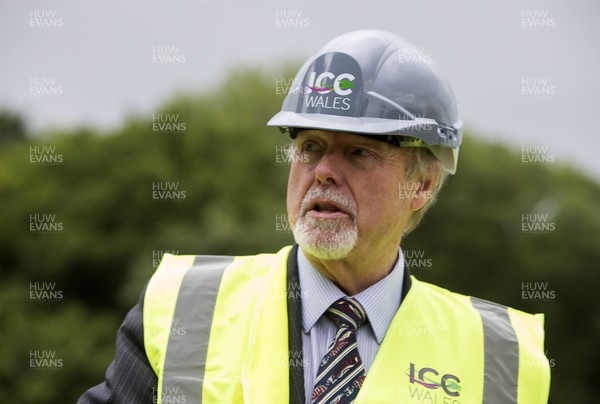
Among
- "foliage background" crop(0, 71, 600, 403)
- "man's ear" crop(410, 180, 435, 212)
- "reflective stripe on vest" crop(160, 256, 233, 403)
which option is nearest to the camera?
"reflective stripe on vest" crop(160, 256, 233, 403)

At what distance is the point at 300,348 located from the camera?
2.90m

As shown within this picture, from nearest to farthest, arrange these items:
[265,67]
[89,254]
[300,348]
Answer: [300,348]
[89,254]
[265,67]

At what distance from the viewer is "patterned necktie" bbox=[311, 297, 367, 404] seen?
2840 millimetres

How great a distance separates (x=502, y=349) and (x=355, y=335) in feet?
1.75

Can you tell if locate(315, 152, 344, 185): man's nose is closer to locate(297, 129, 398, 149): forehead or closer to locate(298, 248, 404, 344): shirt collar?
locate(297, 129, 398, 149): forehead

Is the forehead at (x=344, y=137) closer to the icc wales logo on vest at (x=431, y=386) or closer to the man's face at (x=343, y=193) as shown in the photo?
the man's face at (x=343, y=193)

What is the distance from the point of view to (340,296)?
307cm

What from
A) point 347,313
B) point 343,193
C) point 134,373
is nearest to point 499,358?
point 347,313

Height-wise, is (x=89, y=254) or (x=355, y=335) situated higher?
(x=355, y=335)

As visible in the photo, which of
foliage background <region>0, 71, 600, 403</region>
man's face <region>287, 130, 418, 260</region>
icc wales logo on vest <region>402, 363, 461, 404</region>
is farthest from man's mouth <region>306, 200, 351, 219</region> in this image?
foliage background <region>0, 71, 600, 403</region>

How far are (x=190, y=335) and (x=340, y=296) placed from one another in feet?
1.74

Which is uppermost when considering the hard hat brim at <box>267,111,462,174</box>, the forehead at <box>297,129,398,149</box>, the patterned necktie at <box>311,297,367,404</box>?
the hard hat brim at <box>267,111,462,174</box>

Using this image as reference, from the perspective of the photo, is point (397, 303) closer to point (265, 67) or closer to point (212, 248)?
point (212, 248)

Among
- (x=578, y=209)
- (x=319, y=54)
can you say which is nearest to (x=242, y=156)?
(x=578, y=209)
